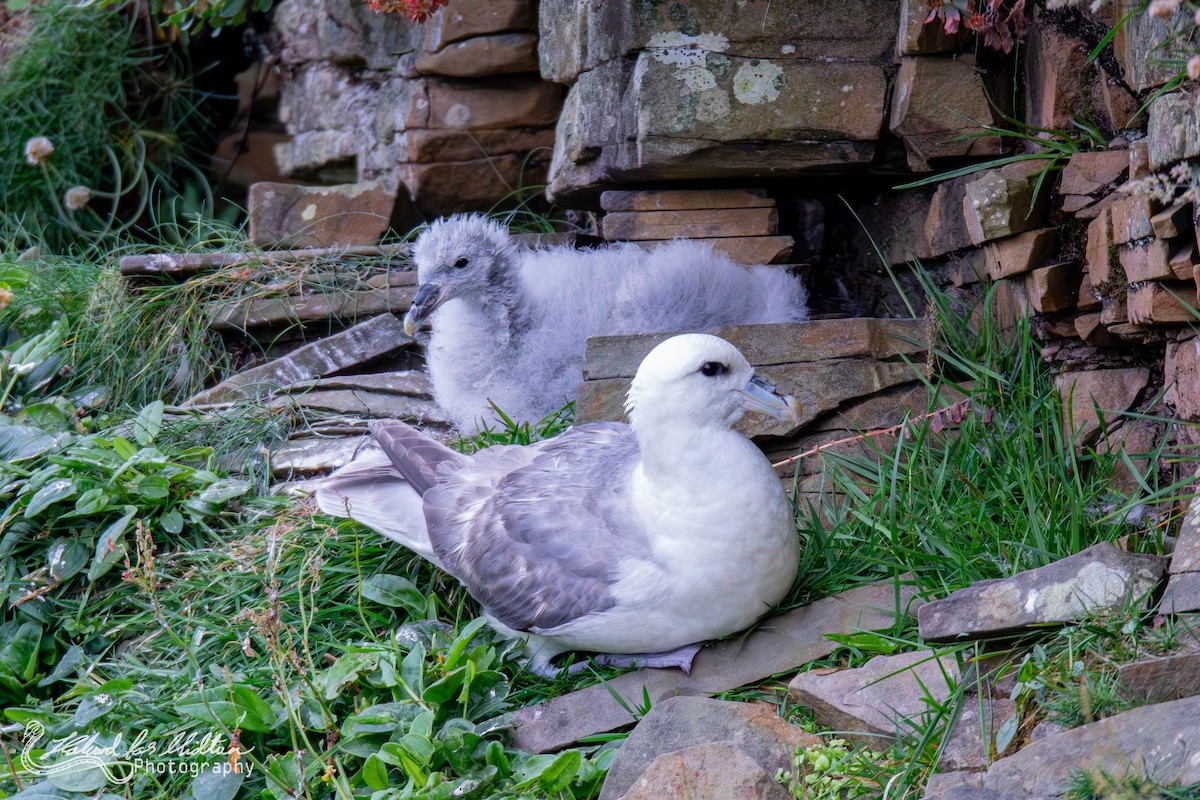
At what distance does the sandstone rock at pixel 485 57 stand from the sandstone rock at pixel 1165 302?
3046 millimetres

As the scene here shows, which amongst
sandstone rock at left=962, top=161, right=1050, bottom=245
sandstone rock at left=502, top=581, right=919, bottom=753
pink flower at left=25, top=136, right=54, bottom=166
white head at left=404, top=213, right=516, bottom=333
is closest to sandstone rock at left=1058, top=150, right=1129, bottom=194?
sandstone rock at left=962, top=161, right=1050, bottom=245

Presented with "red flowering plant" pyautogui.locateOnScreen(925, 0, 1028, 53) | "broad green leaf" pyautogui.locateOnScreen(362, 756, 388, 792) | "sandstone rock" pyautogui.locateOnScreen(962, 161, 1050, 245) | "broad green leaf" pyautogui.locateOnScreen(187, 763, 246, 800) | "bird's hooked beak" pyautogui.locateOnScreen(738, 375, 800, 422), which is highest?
"red flowering plant" pyautogui.locateOnScreen(925, 0, 1028, 53)

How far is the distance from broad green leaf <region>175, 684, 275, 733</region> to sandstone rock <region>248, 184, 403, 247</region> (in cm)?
267

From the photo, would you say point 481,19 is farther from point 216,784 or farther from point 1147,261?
point 216,784

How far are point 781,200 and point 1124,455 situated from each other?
6.27 ft

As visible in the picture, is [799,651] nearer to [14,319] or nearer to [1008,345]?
[1008,345]

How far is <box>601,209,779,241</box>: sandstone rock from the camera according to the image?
13.1 feet

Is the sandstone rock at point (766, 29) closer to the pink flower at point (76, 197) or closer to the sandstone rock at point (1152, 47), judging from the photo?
the sandstone rock at point (1152, 47)

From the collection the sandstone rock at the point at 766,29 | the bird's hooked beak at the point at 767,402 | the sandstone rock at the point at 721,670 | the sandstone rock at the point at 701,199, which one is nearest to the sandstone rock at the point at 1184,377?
the sandstone rock at the point at 721,670

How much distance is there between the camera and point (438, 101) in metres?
5.10

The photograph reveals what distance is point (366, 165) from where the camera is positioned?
5.55 m

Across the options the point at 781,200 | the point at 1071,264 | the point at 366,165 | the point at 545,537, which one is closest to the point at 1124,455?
the point at 1071,264

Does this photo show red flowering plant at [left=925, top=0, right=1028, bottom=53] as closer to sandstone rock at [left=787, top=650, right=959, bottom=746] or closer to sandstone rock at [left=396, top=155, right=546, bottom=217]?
sandstone rock at [left=787, top=650, right=959, bottom=746]

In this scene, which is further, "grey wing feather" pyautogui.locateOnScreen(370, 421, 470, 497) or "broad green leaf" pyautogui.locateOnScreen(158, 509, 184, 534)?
"broad green leaf" pyautogui.locateOnScreen(158, 509, 184, 534)
